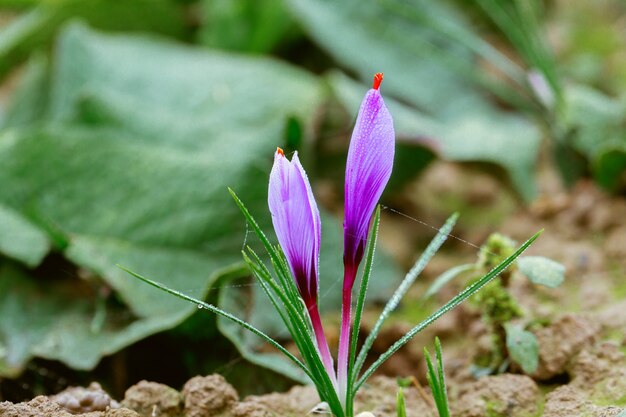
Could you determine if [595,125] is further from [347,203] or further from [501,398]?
[347,203]

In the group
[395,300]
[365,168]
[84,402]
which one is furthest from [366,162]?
[84,402]

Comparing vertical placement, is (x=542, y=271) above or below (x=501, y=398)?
above

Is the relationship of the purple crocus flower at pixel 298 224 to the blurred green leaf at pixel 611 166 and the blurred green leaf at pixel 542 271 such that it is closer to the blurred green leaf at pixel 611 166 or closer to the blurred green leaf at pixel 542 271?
the blurred green leaf at pixel 542 271

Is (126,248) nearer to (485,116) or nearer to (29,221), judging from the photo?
(29,221)

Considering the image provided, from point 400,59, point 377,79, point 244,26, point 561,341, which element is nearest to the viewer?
point 377,79

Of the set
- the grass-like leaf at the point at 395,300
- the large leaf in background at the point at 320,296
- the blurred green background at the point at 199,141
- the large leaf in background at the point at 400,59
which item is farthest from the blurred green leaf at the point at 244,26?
the grass-like leaf at the point at 395,300

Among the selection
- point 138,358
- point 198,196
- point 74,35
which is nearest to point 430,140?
point 198,196
